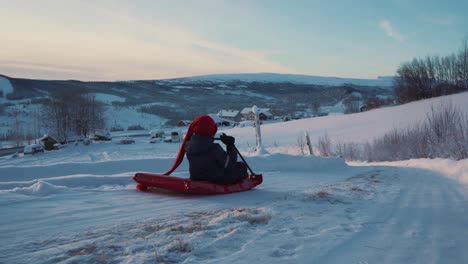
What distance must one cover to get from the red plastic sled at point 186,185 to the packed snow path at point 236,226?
0.73 ft

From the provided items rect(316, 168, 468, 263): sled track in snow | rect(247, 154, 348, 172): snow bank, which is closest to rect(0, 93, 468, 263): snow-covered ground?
rect(316, 168, 468, 263): sled track in snow

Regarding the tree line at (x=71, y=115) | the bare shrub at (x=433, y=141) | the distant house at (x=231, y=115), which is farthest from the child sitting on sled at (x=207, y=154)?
the distant house at (x=231, y=115)

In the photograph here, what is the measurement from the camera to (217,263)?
3557mm

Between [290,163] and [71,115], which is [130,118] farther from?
[290,163]

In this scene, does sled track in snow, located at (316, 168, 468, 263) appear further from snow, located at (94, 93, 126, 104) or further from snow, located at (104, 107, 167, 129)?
→ snow, located at (94, 93, 126, 104)

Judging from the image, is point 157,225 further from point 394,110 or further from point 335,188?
point 394,110

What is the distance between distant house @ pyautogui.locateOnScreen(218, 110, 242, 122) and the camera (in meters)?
118

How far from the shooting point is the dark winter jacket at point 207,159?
777 cm

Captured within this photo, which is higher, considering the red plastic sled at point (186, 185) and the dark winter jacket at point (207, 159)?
the dark winter jacket at point (207, 159)

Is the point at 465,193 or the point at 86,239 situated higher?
the point at 86,239

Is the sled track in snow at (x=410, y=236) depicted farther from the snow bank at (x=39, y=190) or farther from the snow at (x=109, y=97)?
the snow at (x=109, y=97)

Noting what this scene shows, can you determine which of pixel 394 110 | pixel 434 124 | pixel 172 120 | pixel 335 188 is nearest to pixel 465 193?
pixel 335 188

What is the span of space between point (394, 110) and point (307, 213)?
65416 millimetres

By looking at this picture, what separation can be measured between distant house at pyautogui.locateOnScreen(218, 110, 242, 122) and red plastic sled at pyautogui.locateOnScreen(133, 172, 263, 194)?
356 ft
